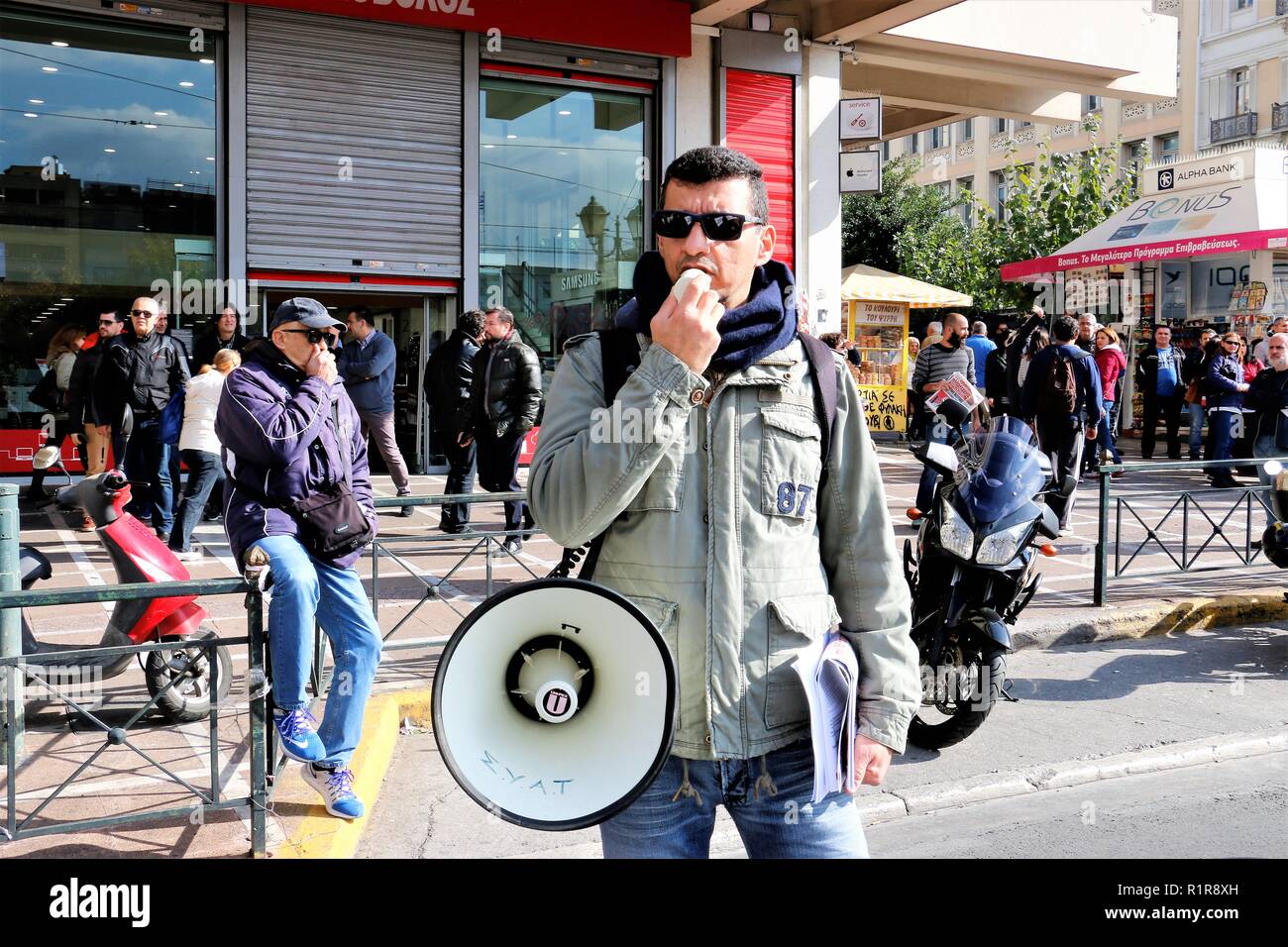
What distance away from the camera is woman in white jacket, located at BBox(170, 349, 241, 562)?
30.0 feet

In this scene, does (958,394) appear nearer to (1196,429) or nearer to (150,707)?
(150,707)

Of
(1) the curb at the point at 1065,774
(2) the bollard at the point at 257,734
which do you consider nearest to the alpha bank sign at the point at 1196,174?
(1) the curb at the point at 1065,774

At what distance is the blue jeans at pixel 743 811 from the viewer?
7.25ft

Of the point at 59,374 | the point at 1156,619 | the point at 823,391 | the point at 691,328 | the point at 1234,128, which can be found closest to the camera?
the point at 691,328

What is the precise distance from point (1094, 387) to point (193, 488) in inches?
318

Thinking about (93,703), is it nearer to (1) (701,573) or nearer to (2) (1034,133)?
(1) (701,573)

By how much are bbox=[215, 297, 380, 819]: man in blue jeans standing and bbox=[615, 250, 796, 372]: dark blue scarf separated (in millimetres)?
2418

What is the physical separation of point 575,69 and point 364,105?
2.60 metres

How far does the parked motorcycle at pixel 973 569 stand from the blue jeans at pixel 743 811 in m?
3.04

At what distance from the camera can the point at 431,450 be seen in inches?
549

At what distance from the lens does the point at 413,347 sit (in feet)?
45.9

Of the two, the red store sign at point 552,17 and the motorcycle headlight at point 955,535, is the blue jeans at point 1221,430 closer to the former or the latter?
the red store sign at point 552,17

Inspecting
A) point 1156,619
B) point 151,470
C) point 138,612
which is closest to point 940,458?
point 1156,619
